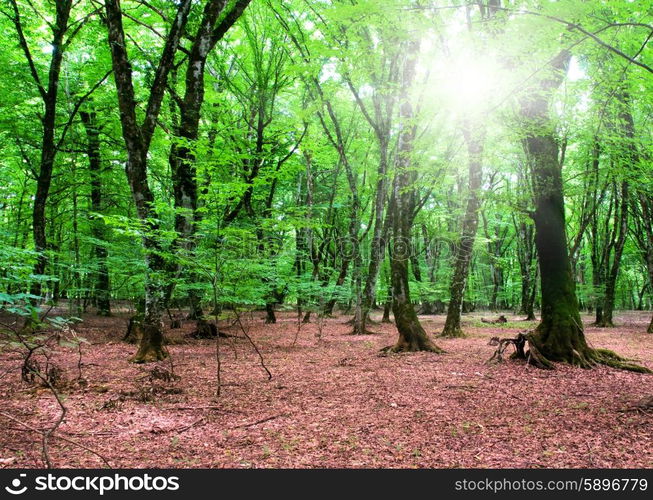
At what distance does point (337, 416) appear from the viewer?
466 centimetres

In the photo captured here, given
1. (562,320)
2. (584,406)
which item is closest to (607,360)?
(562,320)

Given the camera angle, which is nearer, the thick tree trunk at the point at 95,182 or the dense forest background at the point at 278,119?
Result: the dense forest background at the point at 278,119

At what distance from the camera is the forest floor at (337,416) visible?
345 centimetres

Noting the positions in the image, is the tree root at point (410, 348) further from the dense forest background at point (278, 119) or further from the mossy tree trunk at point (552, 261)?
the mossy tree trunk at point (552, 261)

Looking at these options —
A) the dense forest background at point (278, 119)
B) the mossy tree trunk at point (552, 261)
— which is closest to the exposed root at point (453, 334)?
the dense forest background at point (278, 119)

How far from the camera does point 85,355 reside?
8.44m

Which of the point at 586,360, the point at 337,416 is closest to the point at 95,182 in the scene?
the point at 337,416

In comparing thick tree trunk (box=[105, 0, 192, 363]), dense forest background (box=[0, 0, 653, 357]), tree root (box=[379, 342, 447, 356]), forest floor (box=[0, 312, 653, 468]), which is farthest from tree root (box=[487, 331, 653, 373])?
thick tree trunk (box=[105, 0, 192, 363])

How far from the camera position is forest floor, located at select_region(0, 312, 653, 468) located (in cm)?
345

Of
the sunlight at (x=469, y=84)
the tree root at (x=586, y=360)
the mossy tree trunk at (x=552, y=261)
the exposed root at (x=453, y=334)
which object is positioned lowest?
the exposed root at (x=453, y=334)

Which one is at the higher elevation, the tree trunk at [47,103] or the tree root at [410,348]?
the tree trunk at [47,103]

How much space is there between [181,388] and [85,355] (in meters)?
4.15

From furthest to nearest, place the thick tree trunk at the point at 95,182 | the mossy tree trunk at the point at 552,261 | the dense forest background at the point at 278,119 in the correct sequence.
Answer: the thick tree trunk at the point at 95,182
the mossy tree trunk at the point at 552,261
the dense forest background at the point at 278,119

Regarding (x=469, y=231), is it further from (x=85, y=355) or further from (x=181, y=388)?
(x=85, y=355)
